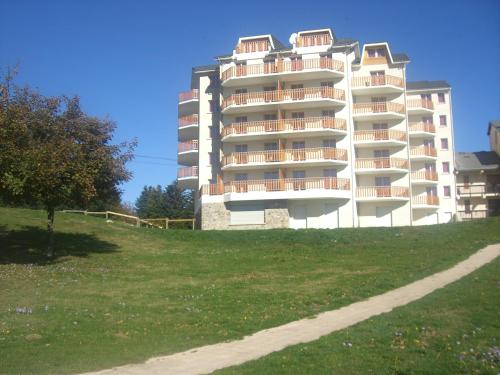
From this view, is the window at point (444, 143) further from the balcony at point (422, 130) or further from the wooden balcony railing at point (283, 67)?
the wooden balcony railing at point (283, 67)

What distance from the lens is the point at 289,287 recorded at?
17.4m

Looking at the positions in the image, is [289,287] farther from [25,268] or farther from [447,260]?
[25,268]

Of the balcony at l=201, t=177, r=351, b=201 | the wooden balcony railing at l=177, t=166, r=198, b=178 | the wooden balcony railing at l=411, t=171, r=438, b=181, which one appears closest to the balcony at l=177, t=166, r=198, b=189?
the wooden balcony railing at l=177, t=166, r=198, b=178

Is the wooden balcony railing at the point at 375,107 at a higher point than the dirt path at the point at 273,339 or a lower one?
higher

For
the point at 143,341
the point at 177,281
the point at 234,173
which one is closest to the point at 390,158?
the point at 234,173

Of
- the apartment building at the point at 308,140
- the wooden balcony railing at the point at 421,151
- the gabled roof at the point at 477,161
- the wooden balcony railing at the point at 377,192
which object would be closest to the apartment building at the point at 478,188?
the gabled roof at the point at 477,161

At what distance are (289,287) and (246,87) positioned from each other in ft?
112

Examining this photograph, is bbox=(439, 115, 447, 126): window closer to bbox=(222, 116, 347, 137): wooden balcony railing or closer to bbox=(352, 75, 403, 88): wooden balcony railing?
bbox=(352, 75, 403, 88): wooden balcony railing

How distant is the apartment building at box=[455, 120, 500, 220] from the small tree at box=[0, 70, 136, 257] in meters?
42.9

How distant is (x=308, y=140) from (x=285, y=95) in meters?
4.44

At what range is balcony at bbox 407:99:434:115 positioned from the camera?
5231 centimetres

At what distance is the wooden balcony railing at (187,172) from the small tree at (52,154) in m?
24.2

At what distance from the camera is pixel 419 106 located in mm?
52500

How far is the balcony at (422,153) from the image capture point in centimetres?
5038
